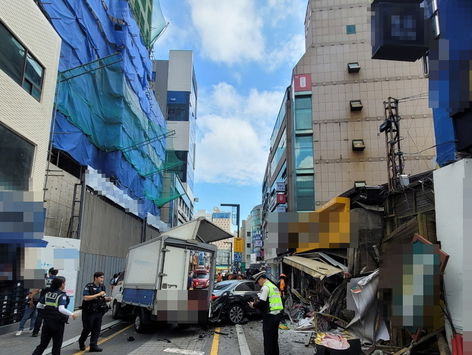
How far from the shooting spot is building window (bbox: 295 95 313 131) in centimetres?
2906

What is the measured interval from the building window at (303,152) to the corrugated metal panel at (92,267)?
14.6m

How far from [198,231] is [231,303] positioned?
285cm

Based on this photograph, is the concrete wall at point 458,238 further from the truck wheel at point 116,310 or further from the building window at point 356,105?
the building window at point 356,105

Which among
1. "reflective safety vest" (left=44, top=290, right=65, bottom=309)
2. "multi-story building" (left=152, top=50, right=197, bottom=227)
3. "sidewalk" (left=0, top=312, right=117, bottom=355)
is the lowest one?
"sidewalk" (left=0, top=312, right=117, bottom=355)

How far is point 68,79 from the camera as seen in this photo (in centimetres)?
1519

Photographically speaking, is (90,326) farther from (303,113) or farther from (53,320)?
(303,113)

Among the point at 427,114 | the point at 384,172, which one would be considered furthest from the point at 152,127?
the point at 427,114

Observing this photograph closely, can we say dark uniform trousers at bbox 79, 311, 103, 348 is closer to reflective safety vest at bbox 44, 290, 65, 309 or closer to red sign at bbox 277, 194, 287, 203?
reflective safety vest at bbox 44, 290, 65, 309

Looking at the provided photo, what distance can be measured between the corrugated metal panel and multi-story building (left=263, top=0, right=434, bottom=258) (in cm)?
1360

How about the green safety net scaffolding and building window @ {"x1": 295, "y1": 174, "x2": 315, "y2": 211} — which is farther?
building window @ {"x1": 295, "y1": 174, "x2": 315, "y2": 211}

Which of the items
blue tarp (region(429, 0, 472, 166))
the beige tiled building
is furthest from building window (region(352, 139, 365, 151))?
blue tarp (region(429, 0, 472, 166))

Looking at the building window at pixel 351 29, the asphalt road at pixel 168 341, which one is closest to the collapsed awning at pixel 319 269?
Result: the asphalt road at pixel 168 341

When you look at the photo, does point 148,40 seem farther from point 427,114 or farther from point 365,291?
point 365,291

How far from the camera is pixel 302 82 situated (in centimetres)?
2986
